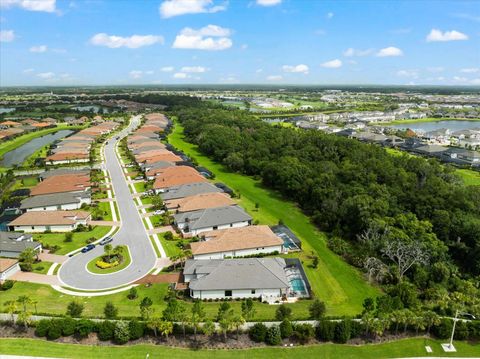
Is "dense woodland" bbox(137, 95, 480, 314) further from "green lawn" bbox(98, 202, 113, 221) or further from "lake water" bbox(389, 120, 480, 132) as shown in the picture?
"lake water" bbox(389, 120, 480, 132)

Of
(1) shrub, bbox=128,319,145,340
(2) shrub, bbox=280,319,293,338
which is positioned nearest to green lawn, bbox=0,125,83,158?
(1) shrub, bbox=128,319,145,340

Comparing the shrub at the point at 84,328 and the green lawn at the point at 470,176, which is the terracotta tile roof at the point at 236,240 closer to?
the shrub at the point at 84,328

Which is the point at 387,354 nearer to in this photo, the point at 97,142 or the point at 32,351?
the point at 32,351

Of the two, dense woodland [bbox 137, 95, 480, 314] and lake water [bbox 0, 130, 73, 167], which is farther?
lake water [bbox 0, 130, 73, 167]

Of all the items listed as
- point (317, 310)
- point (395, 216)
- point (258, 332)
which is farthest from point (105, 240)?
point (395, 216)

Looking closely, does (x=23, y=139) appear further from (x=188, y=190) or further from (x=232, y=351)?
(x=232, y=351)

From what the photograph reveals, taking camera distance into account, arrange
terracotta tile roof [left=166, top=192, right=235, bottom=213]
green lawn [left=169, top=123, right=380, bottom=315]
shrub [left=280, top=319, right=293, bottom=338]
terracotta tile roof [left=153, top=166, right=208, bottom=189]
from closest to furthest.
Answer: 1. shrub [left=280, top=319, right=293, bottom=338]
2. green lawn [left=169, top=123, right=380, bottom=315]
3. terracotta tile roof [left=166, top=192, right=235, bottom=213]
4. terracotta tile roof [left=153, top=166, right=208, bottom=189]
